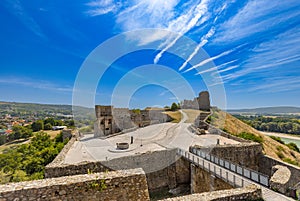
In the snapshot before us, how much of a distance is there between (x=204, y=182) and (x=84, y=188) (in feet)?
19.1

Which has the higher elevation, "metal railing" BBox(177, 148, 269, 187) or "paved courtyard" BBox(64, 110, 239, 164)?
"metal railing" BBox(177, 148, 269, 187)

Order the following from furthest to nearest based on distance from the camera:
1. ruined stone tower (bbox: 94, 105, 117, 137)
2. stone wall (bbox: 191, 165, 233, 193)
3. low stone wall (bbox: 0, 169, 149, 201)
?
ruined stone tower (bbox: 94, 105, 117, 137), stone wall (bbox: 191, 165, 233, 193), low stone wall (bbox: 0, 169, 149, 201)

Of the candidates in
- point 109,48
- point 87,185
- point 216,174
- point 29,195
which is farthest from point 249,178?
point 109,48

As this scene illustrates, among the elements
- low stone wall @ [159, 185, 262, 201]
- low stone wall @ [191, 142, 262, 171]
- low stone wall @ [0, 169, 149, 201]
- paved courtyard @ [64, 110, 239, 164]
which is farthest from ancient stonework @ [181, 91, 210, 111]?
low stone wall @ [0, 169, 149, 201]

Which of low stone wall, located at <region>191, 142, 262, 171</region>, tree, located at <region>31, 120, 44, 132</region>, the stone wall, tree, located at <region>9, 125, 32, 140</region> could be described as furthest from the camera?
tree, located at <region>31, 120, 44, 132</region>

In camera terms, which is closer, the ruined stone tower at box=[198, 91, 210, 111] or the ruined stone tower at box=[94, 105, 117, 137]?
the ruined stone tower at box=[94, 105, 117, 137]

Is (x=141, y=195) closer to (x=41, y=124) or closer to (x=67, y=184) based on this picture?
(x=67, y=184)

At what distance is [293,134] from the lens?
61.9 metres

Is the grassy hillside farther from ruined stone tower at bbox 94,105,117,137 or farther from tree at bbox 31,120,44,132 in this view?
tree at bbox 31,120,44,132

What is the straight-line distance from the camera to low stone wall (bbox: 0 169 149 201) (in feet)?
14.2

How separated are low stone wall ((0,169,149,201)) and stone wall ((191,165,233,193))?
360 centimetres

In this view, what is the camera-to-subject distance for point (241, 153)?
11.5 metres

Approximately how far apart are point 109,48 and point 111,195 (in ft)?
34.8

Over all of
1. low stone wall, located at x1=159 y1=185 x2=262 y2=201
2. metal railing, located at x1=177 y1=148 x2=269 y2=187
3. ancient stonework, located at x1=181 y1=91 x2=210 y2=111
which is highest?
ancient stonework, located at x1=181 y1=91 x2=210 y2=111
